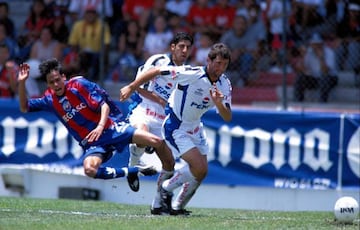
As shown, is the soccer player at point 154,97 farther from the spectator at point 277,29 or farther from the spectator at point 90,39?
the spectator at point 90,39

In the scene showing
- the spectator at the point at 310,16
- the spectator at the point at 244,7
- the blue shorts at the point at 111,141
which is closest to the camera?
the blue shorts at the point at 111,141

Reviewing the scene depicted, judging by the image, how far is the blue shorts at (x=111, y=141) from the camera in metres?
11.4

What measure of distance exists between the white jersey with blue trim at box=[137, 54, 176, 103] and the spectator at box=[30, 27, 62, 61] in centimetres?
526

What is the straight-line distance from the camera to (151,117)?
1273 centimetres

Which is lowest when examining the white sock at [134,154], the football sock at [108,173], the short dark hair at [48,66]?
the white sock at [134,154]

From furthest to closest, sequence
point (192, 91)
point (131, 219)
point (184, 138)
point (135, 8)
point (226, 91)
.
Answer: point (135, 8), point (184, 138), point (192, 91), point (226, 91), point (131, 219)

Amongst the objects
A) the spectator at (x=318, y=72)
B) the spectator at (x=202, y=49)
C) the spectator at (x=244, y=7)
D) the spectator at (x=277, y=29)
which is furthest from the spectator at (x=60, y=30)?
the spectator at (x=318, y=72)

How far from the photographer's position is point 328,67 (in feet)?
53.6

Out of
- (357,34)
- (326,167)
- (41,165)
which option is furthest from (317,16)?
(41,165)

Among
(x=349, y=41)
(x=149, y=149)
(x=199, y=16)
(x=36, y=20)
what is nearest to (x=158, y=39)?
(x=199, y=16)

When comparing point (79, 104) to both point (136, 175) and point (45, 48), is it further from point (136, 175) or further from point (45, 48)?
point (45, 48)

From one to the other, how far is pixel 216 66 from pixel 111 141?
5.07 ft

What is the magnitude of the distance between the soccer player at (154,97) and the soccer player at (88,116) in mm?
754

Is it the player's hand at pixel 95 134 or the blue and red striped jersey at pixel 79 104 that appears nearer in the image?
the player's hand at pixel 95 134
